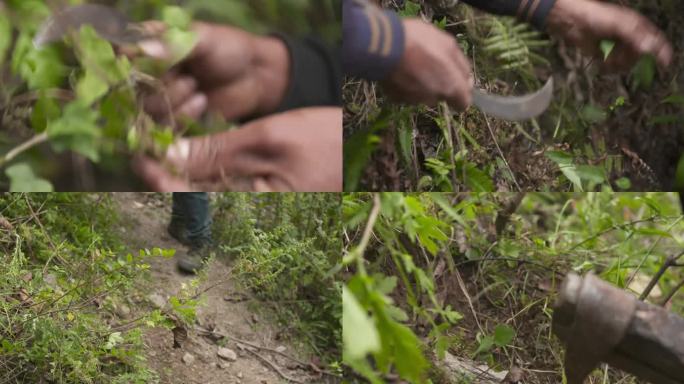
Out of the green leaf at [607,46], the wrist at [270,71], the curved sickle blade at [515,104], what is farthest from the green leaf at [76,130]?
the green leaf at [607,46]

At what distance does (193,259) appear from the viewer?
1116mm

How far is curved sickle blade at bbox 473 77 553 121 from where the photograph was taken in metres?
1.05

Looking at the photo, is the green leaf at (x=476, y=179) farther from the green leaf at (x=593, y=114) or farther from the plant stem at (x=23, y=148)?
the plant stem at (x=23, y=148)

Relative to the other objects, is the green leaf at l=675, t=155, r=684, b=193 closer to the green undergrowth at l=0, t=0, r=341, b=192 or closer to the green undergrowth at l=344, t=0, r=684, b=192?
the green undergrowth at l=344, t=0, r=684, b=192

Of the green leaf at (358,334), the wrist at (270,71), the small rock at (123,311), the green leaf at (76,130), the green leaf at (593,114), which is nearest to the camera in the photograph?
Result: the green leaf at (358,334)

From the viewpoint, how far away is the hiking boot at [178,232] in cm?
111

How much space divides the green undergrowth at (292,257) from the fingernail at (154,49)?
0.71ft

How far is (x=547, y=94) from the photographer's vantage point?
1.13m

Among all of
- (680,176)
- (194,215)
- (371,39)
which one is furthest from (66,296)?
(680,176)

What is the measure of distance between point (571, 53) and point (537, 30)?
0.07m

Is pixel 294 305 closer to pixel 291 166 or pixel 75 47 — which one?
pixel 291 166

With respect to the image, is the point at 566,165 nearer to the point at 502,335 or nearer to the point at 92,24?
the point at 502,335

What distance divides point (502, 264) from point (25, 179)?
0.85 m

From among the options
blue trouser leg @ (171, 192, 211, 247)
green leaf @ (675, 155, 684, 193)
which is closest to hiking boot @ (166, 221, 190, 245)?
blue trouser leg @ (171, 192, 211, 247)
